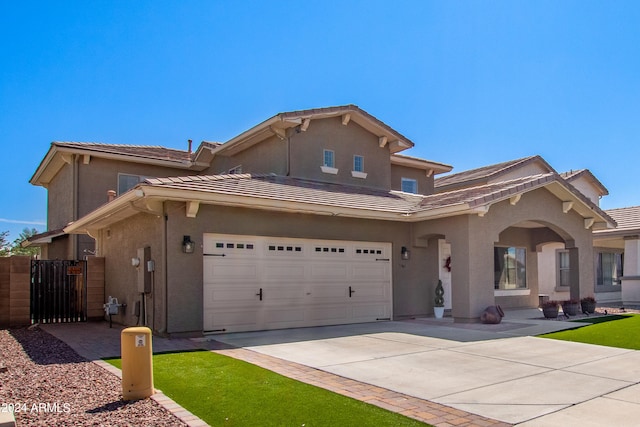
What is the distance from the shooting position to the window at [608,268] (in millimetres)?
23547

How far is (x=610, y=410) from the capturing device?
18.8ft

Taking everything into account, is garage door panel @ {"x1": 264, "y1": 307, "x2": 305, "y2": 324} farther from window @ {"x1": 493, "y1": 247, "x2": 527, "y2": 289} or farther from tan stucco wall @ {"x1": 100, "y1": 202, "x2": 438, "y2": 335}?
window @ {"x1": 493, "y1": 247, "x2": 527, "y2": 289}

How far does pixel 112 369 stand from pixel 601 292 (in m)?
22.1

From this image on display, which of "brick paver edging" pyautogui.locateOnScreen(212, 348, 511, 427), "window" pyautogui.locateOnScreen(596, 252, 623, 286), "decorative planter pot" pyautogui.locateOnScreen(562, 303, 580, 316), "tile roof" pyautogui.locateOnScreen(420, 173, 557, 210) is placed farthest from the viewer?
"window" pyautogui.locateOnScreen(596, 252, 623, 286)

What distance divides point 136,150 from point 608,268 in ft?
73.2

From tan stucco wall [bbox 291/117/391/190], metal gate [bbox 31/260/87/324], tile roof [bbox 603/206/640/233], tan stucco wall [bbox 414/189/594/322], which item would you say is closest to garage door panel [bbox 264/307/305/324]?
tan stucco wall [bbox 414/189/594/322]

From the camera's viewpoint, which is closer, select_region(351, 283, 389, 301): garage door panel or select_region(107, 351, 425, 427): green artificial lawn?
select_region(107, 351, 425, 427): green artificial lawn

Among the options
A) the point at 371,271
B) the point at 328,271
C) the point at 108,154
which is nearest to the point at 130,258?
the point at 328,271

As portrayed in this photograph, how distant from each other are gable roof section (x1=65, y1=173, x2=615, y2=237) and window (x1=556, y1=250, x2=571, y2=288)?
18.2 feet

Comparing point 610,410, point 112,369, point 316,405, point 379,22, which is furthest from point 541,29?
point 112,369

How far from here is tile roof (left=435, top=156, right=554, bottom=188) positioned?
88.9 feet

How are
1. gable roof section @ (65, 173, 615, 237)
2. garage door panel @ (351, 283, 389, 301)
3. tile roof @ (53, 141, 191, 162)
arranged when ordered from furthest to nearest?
tile roof @ (53, 141, 191, 162) → garage door panel @ (351, 283, 389, 301) → gable roof section @ (65, 173, 615, 237)

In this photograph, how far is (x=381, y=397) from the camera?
6316 mm

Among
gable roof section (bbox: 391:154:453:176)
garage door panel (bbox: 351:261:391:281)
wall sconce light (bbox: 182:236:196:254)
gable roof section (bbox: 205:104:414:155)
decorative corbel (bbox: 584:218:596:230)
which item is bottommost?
garage door panel (bbox: 351:261:391:281)
